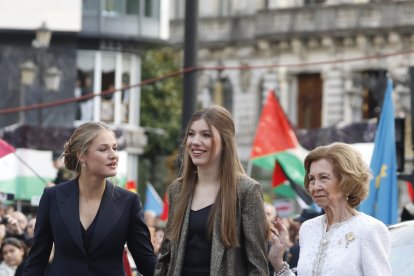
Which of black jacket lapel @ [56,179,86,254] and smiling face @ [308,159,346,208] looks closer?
smiling face @ [308,159,346,208]

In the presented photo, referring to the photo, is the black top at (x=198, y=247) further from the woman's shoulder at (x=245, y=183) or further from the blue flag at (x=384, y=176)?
the blue flag at (x=384, y=176)

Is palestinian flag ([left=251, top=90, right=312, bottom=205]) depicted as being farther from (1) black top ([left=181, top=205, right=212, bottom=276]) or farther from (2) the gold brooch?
(2) the gold brooch

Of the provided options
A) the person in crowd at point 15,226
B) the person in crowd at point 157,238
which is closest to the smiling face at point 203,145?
the person in crowd at point 15,226

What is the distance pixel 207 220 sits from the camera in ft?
29.5

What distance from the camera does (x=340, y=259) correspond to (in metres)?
8.76

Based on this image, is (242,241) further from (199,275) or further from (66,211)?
(66,211)

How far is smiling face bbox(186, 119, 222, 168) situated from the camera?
9.10 meters

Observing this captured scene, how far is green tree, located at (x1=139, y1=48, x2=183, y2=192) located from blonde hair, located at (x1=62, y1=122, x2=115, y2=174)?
47.7 meters

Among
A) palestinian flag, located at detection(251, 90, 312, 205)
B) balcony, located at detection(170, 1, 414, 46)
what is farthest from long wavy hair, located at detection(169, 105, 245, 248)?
balcony, located at detection(170, 1, 414, 46)

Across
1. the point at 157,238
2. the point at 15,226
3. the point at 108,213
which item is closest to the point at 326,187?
the point at 108,213

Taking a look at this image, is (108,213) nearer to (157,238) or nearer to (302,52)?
(157,238)

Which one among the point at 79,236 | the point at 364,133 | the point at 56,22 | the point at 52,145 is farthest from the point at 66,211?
the point at 56,22

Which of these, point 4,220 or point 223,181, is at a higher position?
point 223,181

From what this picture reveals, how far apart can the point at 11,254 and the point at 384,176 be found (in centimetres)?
378
